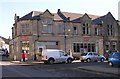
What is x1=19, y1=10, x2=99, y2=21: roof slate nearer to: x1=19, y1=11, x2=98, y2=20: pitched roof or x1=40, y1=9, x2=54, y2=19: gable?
x1=19, y1=11, x2=98, y2=20: pitched roof

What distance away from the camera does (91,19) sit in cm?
5512

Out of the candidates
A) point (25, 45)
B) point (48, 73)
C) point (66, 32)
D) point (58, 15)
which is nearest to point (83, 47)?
point (66, 32)

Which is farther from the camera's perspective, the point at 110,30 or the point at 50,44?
the point at 110,30

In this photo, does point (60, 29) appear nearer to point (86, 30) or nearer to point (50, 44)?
point (50, 44)

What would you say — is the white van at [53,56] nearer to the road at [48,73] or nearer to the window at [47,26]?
the window at [47,26]

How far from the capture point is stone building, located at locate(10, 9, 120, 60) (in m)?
49.1

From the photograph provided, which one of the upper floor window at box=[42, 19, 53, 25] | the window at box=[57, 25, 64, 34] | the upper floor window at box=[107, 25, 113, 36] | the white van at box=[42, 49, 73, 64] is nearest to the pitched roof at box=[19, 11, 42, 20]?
the upper floor window at box=[42, 19, 53, 25]

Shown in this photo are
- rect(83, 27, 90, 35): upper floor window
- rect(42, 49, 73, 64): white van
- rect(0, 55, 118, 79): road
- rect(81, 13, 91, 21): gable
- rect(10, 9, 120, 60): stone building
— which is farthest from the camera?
rect(81, 13, 91, 21): gable

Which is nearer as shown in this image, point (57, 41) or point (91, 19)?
point (57, 41)

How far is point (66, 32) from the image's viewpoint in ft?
168

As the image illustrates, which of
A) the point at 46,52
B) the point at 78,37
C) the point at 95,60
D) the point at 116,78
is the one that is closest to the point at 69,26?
the point at 78,37

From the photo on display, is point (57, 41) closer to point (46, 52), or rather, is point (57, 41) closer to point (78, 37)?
point (78, 37)

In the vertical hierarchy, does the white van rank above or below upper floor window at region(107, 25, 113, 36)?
below

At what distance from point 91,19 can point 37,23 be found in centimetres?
1176
